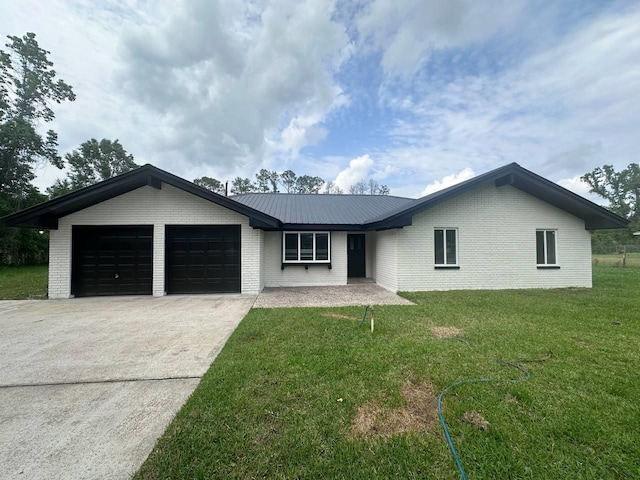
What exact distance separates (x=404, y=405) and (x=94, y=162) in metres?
45.5

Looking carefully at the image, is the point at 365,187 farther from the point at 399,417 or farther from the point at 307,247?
the point at 399,417

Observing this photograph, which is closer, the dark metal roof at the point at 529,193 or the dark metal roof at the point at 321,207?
Answer: the dark metal roof at the point at 529,193

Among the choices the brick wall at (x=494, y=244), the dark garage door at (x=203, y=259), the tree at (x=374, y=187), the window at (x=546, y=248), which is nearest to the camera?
the dark garage door at (x=203, y=259)

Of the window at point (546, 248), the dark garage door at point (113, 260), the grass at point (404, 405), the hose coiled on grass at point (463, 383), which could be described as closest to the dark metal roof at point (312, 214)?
the dark garage door at point (113, 260)

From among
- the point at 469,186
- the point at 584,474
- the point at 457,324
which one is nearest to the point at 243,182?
the point at 469,186

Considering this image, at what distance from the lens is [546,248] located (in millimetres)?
10414

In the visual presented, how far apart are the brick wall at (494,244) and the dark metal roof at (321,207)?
2.69 metres

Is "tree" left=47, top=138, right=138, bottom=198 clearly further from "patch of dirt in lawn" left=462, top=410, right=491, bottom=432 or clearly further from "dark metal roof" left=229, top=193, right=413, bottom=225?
"patch of dirt in lawn" left=462, top=410, right=491, bottom=432

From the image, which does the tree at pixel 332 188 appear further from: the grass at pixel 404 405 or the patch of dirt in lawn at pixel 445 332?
the grass at pixel 404 405

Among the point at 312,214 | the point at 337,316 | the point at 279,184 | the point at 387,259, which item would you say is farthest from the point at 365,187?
the point at 337,316

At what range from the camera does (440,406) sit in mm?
2691

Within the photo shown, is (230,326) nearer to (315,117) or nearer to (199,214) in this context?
(199,214)

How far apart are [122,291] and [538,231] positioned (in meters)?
15.7

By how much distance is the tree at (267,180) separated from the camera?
42291 millimetres
